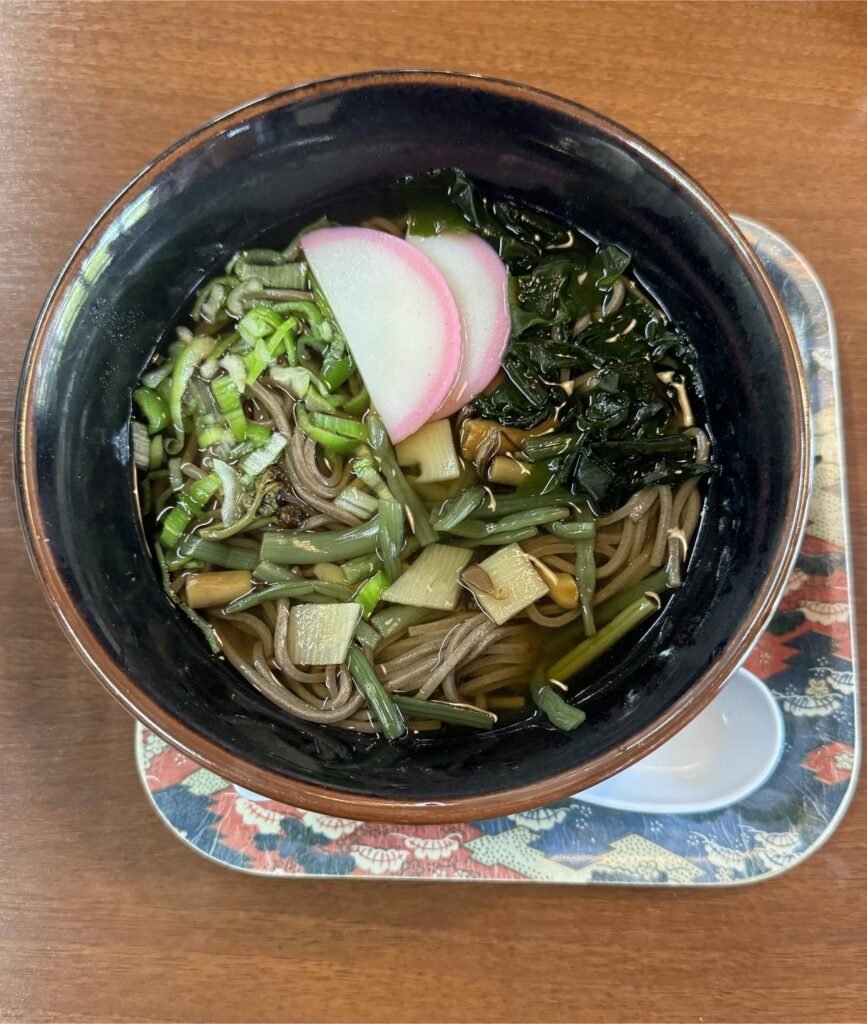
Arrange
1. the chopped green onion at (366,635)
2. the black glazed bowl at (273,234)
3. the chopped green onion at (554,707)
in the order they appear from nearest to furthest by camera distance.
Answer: the black glazed bowl at (273,234), the chopped green onion at (554,707), the chopped green onion at (366,635)

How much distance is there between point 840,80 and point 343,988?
104 inches

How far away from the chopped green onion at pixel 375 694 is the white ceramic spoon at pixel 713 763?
47cm

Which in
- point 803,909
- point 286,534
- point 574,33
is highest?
point 574,33

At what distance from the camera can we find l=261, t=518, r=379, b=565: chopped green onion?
1572 millimetres

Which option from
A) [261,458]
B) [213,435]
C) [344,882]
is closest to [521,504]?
[261,458]

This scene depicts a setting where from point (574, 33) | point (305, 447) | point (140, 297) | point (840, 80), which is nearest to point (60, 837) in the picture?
point (305, 447)

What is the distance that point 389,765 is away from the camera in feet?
4.65

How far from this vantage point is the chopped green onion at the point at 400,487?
5.22 ft

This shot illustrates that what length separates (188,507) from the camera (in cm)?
159

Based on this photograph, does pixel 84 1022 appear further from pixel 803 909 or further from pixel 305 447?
pixel 803 909

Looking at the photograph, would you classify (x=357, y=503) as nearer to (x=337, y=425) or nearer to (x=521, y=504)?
(x=337, y=425)

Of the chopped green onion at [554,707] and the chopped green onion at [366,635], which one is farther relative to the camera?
the chopped green onion at [366,635]

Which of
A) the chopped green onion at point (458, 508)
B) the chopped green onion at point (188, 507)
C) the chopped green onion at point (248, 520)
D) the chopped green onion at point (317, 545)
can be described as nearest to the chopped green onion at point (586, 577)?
the chopped green onion at point (458, 508)

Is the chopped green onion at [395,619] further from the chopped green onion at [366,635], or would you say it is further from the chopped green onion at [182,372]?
the chopped green onion at [182,372]
